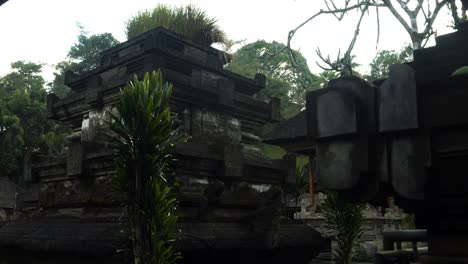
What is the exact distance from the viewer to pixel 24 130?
1245 inches

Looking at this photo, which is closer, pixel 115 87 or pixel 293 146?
pixel 115 87

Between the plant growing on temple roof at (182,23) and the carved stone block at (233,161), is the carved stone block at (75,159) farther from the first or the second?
the plant growing on temple roof at (182,23)

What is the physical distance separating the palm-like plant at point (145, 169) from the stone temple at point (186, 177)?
605mm

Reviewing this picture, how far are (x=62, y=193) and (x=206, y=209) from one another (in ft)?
10.1

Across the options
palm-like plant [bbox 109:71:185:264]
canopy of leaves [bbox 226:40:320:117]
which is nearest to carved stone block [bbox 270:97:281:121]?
palm-like plant [bbox 109:71:185:264]

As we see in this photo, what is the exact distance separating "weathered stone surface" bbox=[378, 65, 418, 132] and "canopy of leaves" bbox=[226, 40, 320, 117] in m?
30.2

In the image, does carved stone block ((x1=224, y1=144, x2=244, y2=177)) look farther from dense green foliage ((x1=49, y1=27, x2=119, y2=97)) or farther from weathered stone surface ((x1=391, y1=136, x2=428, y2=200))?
dense green foliage ((x1=49, y1=27, x2=119, y2=97))

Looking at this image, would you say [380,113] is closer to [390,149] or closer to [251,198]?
[390,149]

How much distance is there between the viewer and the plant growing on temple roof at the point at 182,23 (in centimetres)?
995

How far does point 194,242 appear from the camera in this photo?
6.59m

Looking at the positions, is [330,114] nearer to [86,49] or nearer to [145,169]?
[145,169]

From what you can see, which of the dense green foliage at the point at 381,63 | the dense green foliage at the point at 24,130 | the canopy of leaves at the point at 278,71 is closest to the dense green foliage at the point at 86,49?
the dense green foliage at the point at 24,130

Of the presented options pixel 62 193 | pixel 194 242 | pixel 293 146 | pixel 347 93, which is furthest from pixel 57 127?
pixel 347 93

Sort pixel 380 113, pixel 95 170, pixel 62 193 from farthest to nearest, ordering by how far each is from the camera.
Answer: pixel 62 193
pixel 95 170
pixel 380 113
